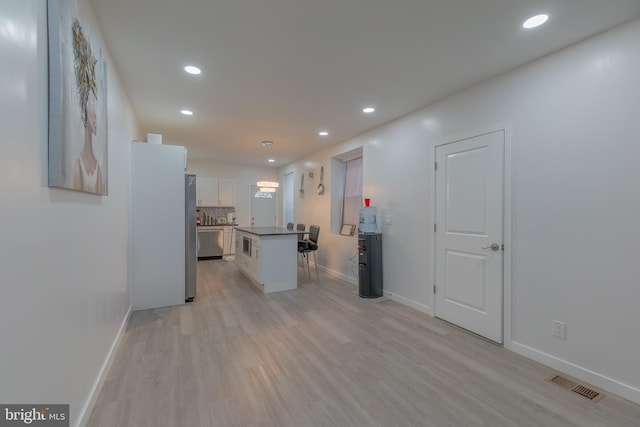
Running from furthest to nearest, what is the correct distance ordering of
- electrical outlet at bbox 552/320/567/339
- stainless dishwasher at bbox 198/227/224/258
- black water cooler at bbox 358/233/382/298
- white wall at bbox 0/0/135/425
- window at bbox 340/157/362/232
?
stainless dishwasher at bbox 198/227/224/258 < window at bbox 340/157/362/232 < black water cooler at bbox 358/233/382/298 < electrical outlet at bbox 552/320/567/339 < white wall at bbox 0/0/135/425

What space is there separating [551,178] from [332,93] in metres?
2.27

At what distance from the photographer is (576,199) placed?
2264 mm

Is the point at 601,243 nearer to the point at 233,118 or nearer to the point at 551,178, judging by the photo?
the point at 551,178

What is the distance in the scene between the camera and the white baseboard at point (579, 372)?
1.98 meters

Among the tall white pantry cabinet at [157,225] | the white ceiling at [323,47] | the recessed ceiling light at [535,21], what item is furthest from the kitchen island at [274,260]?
the recessed ceiling light at [535,21]

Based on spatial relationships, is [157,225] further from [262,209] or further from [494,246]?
[262,209]

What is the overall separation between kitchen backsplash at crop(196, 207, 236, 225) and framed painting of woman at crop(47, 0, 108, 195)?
5.82 meters

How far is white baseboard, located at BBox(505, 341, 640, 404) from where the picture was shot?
1.98 meters

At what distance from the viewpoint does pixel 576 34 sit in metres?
2.15

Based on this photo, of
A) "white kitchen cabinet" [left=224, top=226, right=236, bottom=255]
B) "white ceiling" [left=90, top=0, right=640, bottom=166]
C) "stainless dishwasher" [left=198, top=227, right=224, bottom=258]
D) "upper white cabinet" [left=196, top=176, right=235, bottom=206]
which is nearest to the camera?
"white ceiling" [left=90, top=0, right=640, bottom=166]

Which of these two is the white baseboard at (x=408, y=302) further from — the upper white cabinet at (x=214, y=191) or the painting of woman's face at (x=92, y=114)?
the upper white cabinet at (x=214, y=191)

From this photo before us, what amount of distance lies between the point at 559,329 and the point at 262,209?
712 centimetres

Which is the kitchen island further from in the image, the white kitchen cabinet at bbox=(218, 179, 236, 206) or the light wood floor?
the white kitchen cabinet at bbox=(218, 179, 236, 206)

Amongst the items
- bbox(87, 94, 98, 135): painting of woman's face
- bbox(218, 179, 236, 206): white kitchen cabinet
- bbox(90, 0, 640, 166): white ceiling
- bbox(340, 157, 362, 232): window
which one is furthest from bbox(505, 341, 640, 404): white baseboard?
bbox(218, 179, 236, 206): white kitchen cabinet
